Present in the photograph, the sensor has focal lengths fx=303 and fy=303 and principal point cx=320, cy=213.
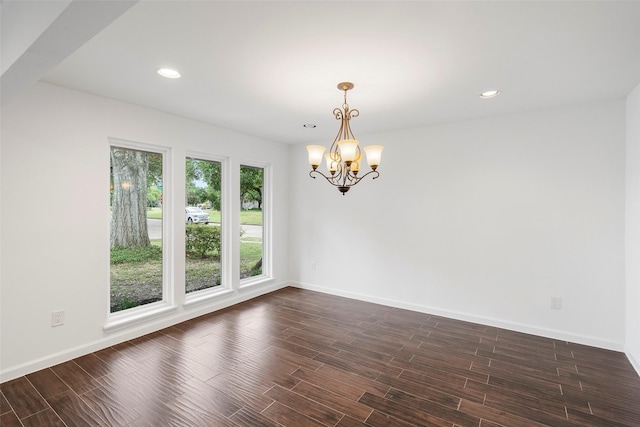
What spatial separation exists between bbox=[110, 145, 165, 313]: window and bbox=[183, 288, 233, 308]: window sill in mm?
309

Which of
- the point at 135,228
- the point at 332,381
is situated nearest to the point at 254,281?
the point at 135,228

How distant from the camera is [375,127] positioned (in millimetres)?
4141

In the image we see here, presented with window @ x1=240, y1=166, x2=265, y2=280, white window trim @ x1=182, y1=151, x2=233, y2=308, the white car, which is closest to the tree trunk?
the white car

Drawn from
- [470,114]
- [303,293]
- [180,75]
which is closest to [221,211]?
[303,293]

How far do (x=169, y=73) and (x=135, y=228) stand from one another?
1.83 m

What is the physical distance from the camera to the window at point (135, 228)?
10.6 ft

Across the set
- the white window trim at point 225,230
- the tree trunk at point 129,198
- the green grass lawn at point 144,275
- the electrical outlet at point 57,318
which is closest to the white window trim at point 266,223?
the white window trim at point 225,230

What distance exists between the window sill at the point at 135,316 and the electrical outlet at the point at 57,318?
0.37m

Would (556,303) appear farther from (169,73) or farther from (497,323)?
(169,73)

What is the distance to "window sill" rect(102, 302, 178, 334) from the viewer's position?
308 centimetres

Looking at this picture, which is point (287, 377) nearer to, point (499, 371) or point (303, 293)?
point (499, 371)

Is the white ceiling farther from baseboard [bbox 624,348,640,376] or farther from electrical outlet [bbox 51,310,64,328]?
baseboard [bbox 624,348,640,376]

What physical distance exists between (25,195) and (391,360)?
11.4ft

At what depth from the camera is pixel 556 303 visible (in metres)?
3.27
